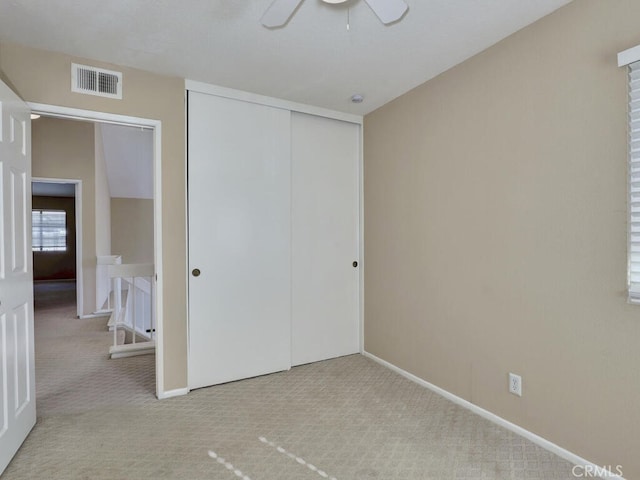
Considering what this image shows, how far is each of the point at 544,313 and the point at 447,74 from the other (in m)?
1.77

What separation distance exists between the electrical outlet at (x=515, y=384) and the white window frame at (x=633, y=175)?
800 millimetres

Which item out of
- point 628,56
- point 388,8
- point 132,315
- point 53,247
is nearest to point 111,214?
point 132,315

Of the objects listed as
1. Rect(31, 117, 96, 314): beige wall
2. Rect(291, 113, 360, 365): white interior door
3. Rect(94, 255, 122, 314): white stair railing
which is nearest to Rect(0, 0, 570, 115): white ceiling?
Rect(291, 113, 360, 365): white interior door

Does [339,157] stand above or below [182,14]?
below

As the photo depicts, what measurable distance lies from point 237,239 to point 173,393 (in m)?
1.29

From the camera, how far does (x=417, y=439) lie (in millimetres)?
2127

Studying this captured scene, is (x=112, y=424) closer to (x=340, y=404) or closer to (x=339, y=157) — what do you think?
(x=340, y=404)

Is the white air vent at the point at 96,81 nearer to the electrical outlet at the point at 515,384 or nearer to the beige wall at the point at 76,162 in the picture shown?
the electrical outlet at the point at 515,384

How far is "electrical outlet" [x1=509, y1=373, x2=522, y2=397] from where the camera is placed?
215cm

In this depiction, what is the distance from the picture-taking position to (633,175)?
162 cm

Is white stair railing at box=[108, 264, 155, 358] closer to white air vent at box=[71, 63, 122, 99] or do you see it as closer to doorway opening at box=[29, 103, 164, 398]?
doorway opening at box=[29, 103, 164, 398]

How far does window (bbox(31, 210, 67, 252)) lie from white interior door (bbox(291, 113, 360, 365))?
393 inches

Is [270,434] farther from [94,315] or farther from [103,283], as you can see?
[103,283]

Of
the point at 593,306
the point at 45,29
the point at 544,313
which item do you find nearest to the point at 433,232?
the point at 544,313
